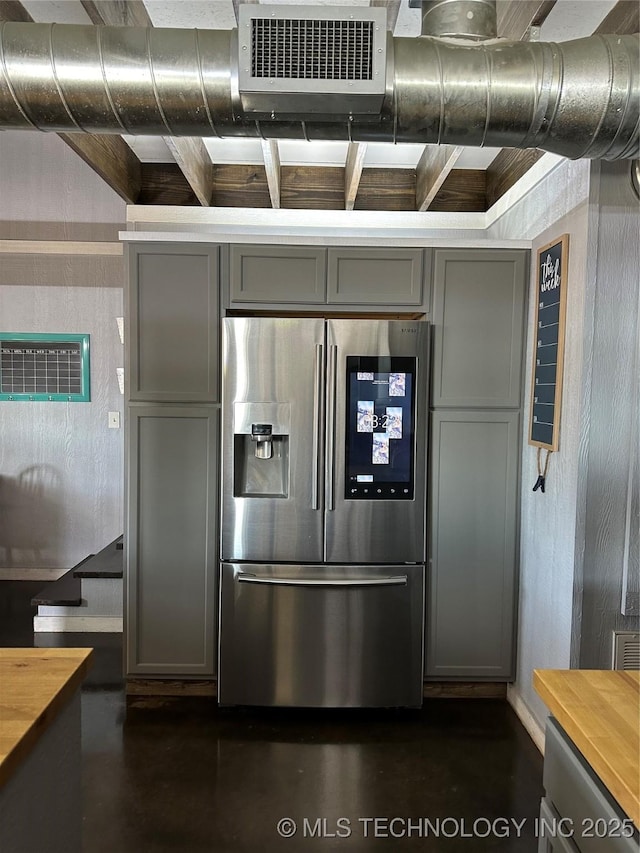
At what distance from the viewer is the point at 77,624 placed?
3627mm

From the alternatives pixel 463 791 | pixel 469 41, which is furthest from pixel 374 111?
pixel 463 791

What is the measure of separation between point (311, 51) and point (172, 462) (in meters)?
1.83

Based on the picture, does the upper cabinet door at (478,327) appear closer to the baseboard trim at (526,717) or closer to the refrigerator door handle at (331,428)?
the refrigerator door handle at (331,428)

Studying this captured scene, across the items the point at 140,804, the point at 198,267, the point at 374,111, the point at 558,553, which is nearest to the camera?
the point at 374,111

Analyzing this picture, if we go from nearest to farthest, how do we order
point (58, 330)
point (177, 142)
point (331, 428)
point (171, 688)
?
point (177, 142)
point (331, 428)
point (171, 688)
point (58, 330)

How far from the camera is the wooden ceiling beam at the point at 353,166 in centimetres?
266

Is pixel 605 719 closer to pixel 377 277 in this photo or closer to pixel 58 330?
pixel 377 277

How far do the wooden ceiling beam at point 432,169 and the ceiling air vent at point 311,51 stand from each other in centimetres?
96

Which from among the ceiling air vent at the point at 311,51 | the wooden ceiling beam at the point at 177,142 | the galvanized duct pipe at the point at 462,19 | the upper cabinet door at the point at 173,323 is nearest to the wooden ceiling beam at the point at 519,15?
the galvanized duct pipe at the point at 462,19

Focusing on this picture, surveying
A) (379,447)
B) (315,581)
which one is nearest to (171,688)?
(315,581)

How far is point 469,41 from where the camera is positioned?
1.75 meters

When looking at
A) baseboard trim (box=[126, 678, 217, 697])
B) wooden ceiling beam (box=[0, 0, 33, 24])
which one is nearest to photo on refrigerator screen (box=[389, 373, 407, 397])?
baseboard trim (box=[126, 678, 217, 697])

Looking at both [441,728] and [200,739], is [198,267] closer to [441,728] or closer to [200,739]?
[200,739]

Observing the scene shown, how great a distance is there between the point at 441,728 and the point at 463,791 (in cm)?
44
